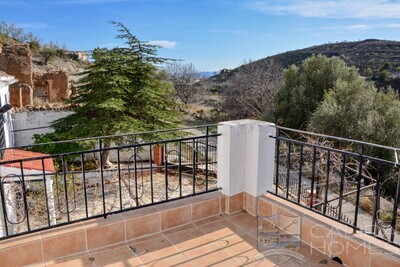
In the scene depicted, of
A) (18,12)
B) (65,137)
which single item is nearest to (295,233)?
(65,137)

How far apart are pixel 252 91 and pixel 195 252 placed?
16790mm

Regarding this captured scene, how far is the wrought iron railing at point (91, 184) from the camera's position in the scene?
8.14 ft

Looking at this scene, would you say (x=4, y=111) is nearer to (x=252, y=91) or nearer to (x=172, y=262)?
(x=172, y=262)

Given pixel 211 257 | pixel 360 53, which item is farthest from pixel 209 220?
pixel 360 53

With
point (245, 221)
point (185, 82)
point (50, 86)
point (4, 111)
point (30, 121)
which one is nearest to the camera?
point (245, 221)

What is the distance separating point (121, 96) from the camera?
404 inches

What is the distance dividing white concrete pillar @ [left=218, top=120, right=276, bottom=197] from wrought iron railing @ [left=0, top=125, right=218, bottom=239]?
0.16 meters

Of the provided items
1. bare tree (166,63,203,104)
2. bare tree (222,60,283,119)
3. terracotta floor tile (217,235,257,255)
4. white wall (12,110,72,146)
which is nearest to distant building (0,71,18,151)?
white wall (12,110,72,146)

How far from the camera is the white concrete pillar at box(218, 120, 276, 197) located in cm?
282

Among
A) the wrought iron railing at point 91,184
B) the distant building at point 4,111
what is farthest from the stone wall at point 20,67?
the wrought iron railing at point 91,184

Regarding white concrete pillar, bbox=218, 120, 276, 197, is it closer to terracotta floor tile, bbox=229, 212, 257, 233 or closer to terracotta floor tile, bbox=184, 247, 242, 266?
terracotta floor tile, bbox=229, 212, 257, 233

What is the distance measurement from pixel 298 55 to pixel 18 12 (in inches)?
959

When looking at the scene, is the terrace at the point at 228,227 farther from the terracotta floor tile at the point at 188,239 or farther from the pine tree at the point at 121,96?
the pine tree at the point at 121,96

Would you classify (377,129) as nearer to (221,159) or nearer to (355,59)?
(221,159)
